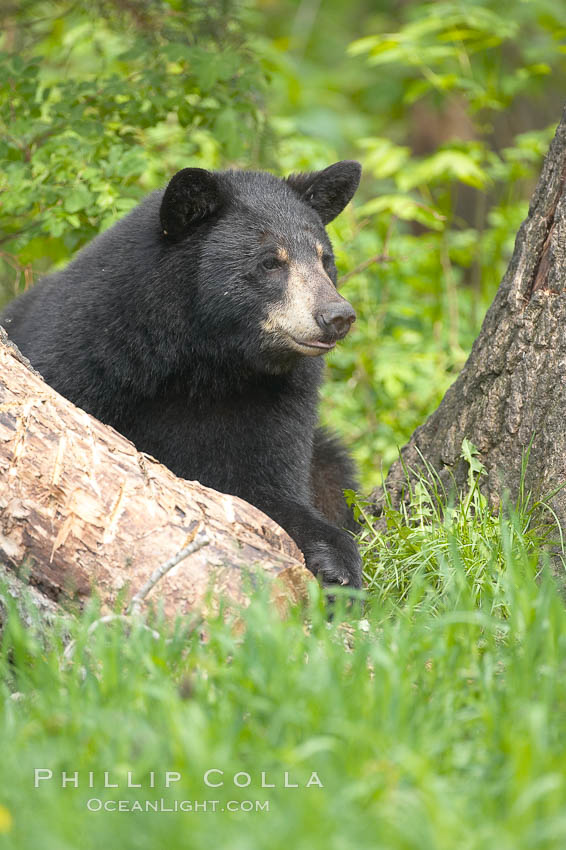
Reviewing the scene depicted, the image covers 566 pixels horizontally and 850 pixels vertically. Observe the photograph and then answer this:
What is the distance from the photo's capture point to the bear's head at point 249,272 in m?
4.11

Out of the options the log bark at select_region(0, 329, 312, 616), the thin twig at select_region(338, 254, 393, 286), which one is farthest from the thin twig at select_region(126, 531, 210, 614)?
the thin twig at select_region(338, 254, 393, 286)

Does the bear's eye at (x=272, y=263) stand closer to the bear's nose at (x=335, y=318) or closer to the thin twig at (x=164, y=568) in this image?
the bear's nose at (x=335, y=318)

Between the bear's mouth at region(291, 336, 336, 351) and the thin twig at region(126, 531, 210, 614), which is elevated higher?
the bear's mouth at region(291, 336, 336, 351)

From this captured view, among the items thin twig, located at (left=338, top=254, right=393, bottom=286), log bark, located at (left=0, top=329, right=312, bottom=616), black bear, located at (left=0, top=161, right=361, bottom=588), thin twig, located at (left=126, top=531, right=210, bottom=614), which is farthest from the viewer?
thin twig, located at (left=338, top=254, right=393, bottom=286)

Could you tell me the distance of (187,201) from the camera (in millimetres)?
4176

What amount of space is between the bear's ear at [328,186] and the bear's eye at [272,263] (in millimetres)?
511

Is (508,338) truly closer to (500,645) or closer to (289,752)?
(500,645)

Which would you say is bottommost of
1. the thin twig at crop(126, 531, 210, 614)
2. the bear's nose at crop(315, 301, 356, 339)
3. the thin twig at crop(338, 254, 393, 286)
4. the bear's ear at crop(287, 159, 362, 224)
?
the thin twig at crop(338, 254, 393, 286)

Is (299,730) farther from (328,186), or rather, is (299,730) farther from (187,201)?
(328,186)

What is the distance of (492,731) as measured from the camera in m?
2.27

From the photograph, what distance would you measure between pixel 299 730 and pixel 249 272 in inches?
94.1

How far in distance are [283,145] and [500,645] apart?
5.03 metres

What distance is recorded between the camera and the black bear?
4.18 m

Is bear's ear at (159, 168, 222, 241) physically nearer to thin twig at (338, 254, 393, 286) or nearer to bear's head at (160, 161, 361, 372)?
bear's head at (160, 161, 361, 372)
